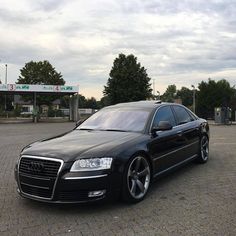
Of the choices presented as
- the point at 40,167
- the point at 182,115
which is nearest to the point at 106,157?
the point at 40,167

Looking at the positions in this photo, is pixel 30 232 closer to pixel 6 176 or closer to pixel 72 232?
pixel 72 232

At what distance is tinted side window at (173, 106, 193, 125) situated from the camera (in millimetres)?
8117

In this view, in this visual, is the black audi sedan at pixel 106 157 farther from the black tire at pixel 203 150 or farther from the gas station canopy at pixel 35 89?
the gas station canopy at pixel 35 89

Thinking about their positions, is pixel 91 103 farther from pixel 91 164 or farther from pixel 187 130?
pixel 91 164

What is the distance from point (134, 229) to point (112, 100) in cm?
5705

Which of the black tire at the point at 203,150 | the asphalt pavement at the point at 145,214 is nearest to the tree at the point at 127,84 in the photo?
the black tire at the point at 203,150

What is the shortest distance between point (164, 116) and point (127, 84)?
2132 inches

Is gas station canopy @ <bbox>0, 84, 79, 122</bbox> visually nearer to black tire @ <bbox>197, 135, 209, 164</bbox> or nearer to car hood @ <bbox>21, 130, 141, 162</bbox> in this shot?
black tire @ <bbox>197, 135, 209, 164</bbox>

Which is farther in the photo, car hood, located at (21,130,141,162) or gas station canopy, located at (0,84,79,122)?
gas station canopy, located at (0,84,79,122)

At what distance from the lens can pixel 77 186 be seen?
515 cm

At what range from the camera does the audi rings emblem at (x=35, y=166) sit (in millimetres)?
5326

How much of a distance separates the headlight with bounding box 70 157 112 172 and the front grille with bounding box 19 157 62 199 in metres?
0.22

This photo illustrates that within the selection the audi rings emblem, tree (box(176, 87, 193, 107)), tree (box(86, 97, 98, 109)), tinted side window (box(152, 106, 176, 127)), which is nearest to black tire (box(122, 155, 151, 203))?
tinted side window (box(152, 106, 176, 127))

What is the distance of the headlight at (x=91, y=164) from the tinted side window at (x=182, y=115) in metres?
3.02
